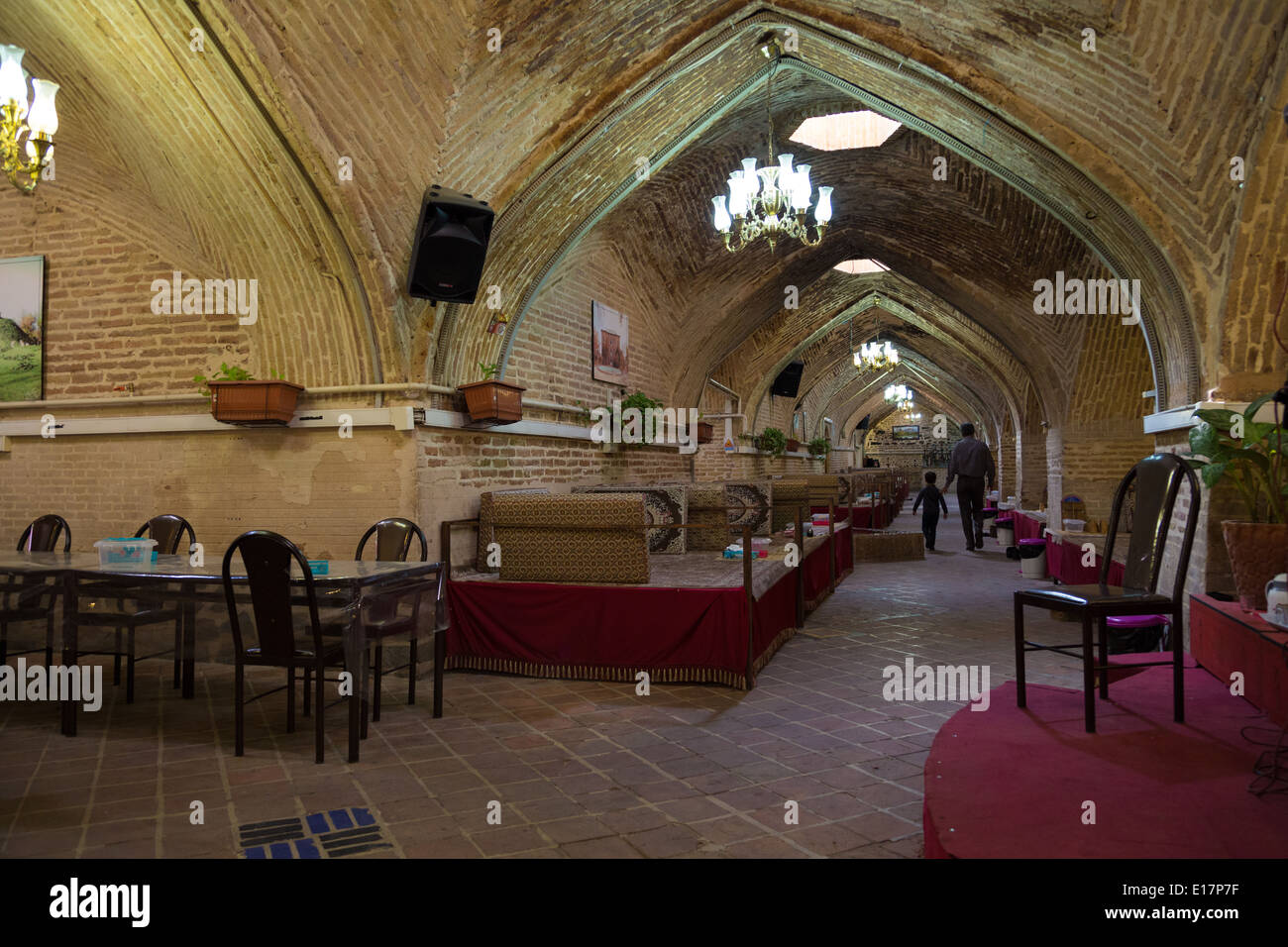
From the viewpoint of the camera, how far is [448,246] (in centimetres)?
589

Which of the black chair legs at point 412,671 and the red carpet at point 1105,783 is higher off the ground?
the red carpet at point 1105,783

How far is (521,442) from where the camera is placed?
759 cm

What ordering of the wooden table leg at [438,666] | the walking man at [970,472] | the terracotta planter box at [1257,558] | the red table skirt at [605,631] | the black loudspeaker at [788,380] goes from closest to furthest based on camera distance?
1. the terracotta planter box at [1257,558]
2. the wooden table leg at [438,666]
3. the red table skirt at [605,631]
4. the walking man at [970,472]
5. the black loudspeaker at [788,380]

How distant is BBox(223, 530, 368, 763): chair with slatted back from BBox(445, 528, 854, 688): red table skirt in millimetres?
1697

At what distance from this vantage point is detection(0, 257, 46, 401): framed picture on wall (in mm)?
7098

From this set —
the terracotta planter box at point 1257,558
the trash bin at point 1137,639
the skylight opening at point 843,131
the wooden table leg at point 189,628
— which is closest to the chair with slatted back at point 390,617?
the wooden table leg at point 189,628

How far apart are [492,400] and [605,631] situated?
2169mm

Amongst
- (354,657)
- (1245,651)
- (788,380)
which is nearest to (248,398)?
(354,657)

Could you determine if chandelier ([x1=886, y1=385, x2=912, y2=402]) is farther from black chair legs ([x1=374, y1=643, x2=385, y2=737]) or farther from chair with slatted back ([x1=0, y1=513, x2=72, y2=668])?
chair with slatted back ([x1=0, y1=513, x2=72, y2=668])

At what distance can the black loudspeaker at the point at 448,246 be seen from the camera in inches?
231

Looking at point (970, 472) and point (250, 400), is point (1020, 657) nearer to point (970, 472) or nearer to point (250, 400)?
point (250, 400)

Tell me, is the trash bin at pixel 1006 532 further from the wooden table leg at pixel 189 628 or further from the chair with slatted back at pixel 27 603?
the chair with slatted back at pixel 27 603

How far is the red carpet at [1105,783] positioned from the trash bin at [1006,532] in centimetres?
1066
